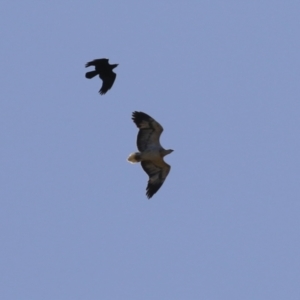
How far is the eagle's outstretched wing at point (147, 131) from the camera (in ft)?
133

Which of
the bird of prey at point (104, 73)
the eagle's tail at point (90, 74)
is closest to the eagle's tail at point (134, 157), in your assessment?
the bird of prey at point (104, 73)

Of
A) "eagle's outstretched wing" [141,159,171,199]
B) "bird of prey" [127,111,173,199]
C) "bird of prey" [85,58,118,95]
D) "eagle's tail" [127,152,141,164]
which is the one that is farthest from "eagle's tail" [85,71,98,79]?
"eagle's outstretched wing" [141,159,171,199]

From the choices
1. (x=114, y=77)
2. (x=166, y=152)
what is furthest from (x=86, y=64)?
(x=166, y=152)

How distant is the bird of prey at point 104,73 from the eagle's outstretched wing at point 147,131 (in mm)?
1314

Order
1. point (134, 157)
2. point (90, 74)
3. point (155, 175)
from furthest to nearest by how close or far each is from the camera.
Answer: point (155, 175), point (90, 74), point (134, 157)

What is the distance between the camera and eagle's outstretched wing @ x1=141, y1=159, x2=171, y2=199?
41.3 meters

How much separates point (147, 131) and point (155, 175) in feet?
4.94

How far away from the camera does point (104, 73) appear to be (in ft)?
135

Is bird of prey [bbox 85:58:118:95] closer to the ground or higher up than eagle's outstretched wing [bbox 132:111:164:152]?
higher up

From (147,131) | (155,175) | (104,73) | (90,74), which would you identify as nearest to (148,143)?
(147,131)

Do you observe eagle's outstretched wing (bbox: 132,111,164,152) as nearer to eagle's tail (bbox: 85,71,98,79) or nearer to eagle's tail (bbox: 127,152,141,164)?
eagle's tail (bbox: 127,152,141,164)

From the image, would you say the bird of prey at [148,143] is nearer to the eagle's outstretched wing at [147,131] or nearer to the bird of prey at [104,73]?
the eagle's outstretched wing at [147,131]

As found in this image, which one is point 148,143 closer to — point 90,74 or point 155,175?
point 155,175

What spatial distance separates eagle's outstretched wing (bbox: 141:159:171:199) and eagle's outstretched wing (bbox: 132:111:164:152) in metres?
0.71
